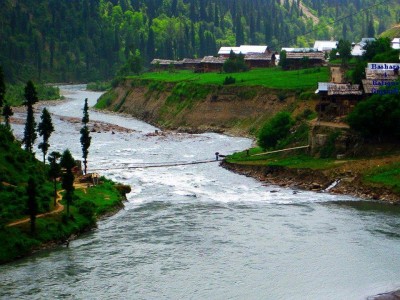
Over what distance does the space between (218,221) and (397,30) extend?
120 meters

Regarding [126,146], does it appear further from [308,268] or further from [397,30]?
[397,30]

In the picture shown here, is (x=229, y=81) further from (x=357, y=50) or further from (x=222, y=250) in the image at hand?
(x=222, y=250)

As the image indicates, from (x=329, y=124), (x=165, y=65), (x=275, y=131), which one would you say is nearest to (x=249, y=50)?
(x=165, y=65)

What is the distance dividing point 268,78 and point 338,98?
4005 cm

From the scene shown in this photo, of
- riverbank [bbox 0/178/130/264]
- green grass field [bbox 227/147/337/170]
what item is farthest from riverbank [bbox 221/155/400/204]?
riverbank [bbox 0/178/130/264]

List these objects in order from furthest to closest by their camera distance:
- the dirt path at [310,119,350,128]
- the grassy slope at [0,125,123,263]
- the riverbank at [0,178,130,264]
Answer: the dirt path at [310,119,350,128] < the grassy slope at [0,125,123,263] < the riverbank at [0,178,130,264]

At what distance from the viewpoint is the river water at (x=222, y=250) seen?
44.3 m

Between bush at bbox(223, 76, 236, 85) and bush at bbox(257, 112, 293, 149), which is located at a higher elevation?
bush at bbox(223, 76, 236, 85)

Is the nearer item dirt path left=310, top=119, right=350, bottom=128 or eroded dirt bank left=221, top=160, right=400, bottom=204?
eroded dirt bank left=221, top=160, right=400, bottom=204

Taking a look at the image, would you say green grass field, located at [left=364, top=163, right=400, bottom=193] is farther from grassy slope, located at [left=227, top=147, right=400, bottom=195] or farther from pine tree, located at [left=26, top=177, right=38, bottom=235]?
pine tree, located at [left=26, top=177, right=38, bottom=235]

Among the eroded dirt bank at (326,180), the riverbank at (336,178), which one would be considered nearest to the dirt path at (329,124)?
the riverbank at (336,178)

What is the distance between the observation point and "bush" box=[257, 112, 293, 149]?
289 feet

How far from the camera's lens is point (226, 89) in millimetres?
124688

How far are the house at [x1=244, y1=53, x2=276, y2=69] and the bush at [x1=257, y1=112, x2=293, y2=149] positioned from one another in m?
68.3
